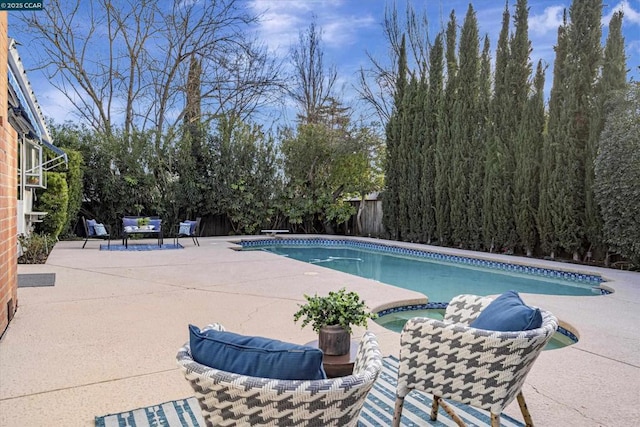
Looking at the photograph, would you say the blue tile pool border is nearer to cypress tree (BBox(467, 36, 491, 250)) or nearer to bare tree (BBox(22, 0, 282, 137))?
cypress tree (BBox(467, 36, 491, 250))

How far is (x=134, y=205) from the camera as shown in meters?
12.7

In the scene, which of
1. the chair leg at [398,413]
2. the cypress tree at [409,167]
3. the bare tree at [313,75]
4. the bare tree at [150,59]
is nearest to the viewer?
the chair leg at [398,413]

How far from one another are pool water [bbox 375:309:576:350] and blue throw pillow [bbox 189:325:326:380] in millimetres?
3259

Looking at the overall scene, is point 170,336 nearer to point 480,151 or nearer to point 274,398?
point 274,398

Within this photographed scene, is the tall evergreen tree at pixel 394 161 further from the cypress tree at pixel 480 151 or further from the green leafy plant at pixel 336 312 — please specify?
the green leafy plant at pixel 336 312

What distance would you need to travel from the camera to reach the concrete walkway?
2.44 m

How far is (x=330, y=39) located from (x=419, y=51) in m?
4.20

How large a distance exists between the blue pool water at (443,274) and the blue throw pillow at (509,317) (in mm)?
4018

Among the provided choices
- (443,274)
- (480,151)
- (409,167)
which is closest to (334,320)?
(443,274)

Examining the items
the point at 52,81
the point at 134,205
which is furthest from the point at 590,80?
the point at 52,81

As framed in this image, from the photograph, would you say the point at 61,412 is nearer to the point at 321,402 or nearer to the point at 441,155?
the point at 321,402

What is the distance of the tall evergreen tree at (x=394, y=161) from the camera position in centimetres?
1359

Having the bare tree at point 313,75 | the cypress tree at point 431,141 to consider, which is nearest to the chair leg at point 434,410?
the cypress tree at point 431,141

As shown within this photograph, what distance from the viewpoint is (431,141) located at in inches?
503
